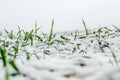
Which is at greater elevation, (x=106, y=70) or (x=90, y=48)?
(x=106, y=70)

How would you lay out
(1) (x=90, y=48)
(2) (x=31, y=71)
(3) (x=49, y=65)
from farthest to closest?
(1) (x=90, y=48) < (3) (x=49, y=65) < (2) (x=31, y=71)

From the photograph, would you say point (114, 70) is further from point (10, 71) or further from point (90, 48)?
point (90, 48)

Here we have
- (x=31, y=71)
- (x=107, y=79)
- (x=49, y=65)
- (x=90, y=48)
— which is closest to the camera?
(x=107, y=79)

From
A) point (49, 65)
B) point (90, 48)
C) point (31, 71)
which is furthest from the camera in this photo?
point (90, 48)

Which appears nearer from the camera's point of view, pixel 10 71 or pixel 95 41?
pixel 10 71

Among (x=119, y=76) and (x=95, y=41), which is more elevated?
(x=119, y=76)

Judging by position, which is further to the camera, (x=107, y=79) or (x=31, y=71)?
(x=31, y=71)

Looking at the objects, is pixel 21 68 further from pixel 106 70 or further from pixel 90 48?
pixel 90 48

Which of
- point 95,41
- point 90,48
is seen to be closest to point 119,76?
point 90,48

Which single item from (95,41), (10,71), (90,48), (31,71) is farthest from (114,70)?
(95,41)
